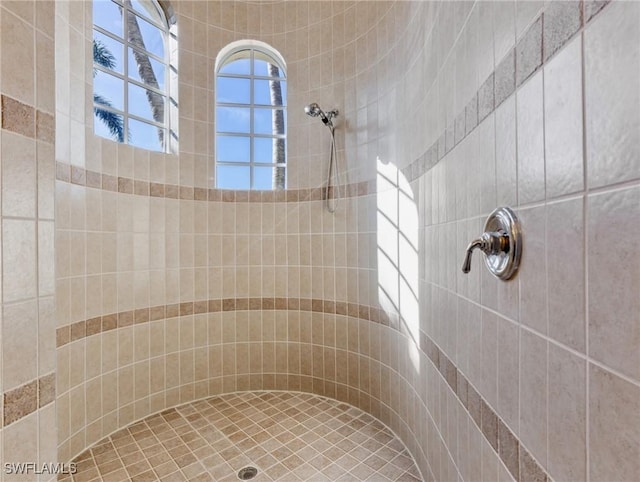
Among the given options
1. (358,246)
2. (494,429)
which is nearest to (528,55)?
(494,429)

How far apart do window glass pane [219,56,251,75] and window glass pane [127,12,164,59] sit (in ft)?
1.71

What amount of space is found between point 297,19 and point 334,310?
7.80 feet

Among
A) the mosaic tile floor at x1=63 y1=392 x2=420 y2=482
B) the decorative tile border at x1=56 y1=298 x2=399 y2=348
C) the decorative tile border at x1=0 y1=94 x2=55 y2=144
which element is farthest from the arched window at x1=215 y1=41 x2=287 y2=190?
the decorative tile border at x1=0 y1=94 x2=55 y2=144

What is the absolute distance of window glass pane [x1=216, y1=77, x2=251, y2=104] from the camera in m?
2.75

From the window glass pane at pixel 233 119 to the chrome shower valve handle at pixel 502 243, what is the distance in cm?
246

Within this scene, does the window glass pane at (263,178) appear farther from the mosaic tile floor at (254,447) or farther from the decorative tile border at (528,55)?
the decorative tile border at (528,55)

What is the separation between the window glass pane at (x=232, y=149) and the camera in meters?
2.75

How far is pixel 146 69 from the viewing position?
2414 mm

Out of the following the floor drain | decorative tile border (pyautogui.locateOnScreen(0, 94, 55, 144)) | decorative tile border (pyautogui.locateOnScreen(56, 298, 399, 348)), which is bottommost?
the floor drain

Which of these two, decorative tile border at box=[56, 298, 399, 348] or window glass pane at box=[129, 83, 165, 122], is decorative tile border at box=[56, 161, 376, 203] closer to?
window glass pane at box=[129, 83, 165, 122]

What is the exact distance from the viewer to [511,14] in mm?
745

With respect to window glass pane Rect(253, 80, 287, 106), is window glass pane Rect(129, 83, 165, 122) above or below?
below

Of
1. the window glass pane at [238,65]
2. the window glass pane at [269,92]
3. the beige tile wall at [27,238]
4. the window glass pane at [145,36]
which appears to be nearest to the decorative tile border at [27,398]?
the beige tile wall at [27,238]

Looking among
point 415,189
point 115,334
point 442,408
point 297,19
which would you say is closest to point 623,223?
point 442,408
